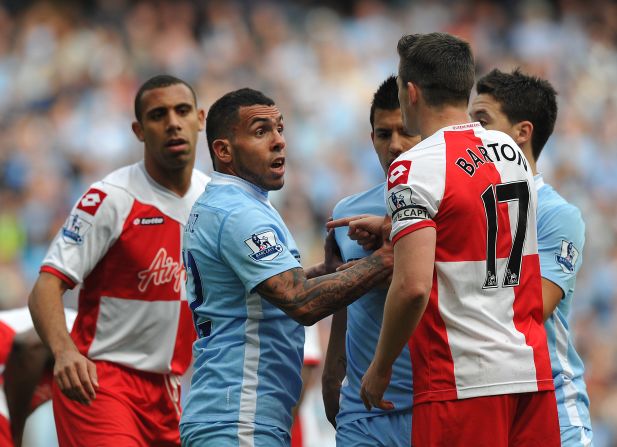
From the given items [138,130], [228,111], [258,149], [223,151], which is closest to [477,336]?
[258,149]

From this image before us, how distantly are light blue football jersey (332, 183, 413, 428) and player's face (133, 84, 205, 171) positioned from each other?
1.47 m

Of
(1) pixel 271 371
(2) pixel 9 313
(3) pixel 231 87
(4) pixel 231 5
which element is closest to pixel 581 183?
(3) pixel 231 87

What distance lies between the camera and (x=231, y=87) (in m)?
17.1

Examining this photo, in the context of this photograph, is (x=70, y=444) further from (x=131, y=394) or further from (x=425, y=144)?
(x=425, y=144)

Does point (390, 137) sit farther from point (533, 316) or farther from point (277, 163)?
point (533, 316)

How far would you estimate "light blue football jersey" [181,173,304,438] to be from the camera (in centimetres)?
488

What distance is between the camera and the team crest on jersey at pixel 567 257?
5.19 meters

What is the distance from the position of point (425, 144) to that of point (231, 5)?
14975mm

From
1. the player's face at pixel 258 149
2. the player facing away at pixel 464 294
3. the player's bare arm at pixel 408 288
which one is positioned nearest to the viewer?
the player's bare arm at pixel 408 288

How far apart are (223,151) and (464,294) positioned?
1.55 m

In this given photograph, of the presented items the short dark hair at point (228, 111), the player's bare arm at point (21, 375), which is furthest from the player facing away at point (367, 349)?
the player's bare arm at point (21, 375)

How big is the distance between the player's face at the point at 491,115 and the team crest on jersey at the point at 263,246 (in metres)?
1.52

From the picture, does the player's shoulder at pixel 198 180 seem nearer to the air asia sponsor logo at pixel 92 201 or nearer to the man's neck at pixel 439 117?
the air asia sponsor logo at pixel 92 201

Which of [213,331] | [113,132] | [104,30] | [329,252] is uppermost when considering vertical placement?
[104,30]
